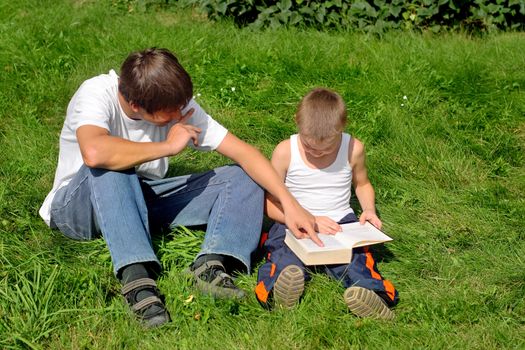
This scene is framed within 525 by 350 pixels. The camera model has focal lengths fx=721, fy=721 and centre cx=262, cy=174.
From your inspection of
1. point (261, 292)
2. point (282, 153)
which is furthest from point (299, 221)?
point (282, 153)

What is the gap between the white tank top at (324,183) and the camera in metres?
A: 3.81

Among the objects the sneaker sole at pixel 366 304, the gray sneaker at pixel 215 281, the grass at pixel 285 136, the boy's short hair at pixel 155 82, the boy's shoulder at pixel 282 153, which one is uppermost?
the boy's short hair at pixel 155 82

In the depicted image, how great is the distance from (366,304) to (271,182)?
0.78m

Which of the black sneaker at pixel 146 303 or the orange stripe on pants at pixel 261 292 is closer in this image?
the black sneaker at pixel 146 303

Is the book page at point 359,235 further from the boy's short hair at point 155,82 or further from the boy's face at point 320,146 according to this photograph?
the boy's short hair at point 155,82

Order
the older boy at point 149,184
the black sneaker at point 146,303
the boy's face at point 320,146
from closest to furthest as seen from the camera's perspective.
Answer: the black sneaker at point 146,303 → the older boy at point 149,184 → the boy's face at point 320,146

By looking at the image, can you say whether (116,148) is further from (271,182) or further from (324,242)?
(324,242)

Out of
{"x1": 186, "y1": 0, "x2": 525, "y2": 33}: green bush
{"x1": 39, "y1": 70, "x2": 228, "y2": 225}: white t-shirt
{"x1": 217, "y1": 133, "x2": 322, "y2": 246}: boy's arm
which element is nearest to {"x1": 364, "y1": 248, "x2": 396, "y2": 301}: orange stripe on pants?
{"x1": 217, "y1": 133, "x2": 322, "y2": 246}: boy's arm

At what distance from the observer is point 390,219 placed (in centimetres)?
409

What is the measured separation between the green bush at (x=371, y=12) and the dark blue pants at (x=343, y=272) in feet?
10.3

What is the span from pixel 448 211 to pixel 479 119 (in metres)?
1.15

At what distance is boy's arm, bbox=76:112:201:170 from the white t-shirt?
92 millimetres

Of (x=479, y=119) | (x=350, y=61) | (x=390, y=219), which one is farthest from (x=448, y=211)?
(x=350, y=61)

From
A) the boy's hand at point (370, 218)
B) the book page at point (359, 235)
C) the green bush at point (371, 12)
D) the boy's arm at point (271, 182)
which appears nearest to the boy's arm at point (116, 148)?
the boy's arm at point (271, 182)
